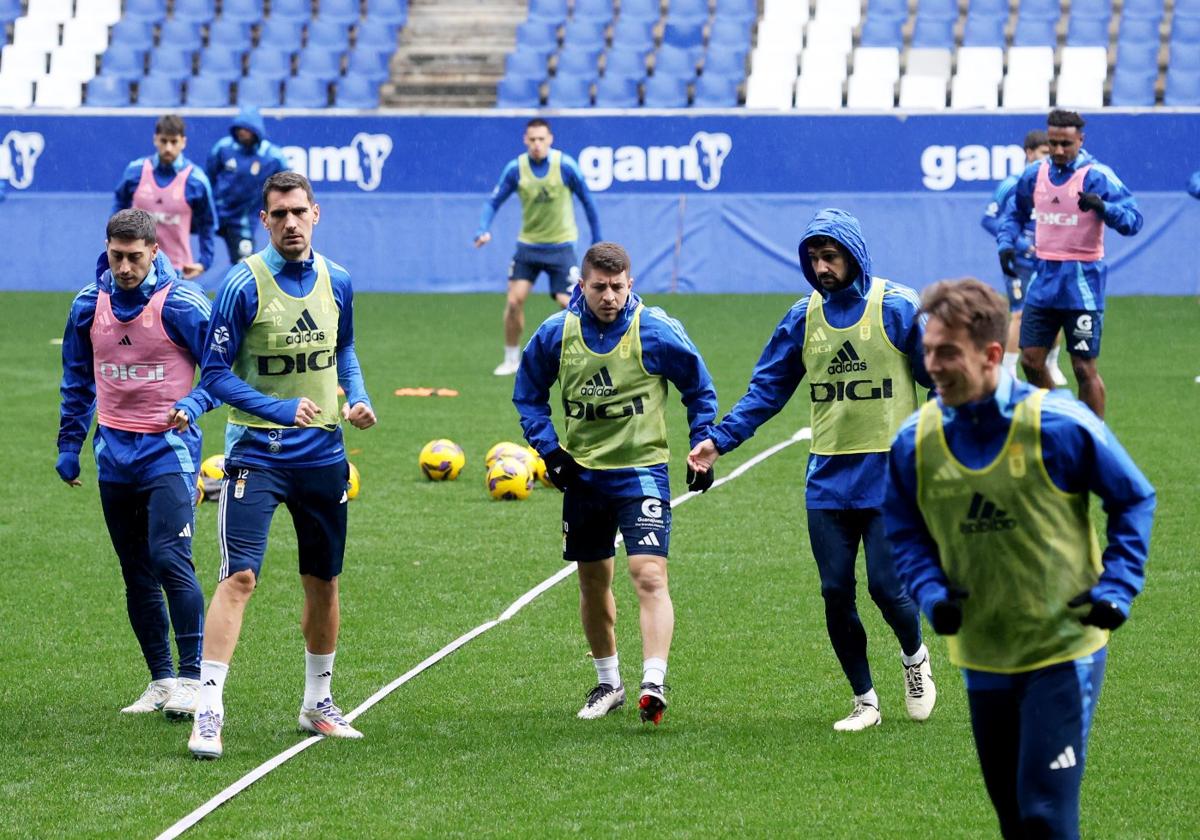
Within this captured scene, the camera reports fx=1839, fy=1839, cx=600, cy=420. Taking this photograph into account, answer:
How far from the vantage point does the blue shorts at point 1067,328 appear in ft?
42.5

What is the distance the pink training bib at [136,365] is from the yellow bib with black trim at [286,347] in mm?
484

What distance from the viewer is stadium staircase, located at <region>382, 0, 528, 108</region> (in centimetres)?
2878

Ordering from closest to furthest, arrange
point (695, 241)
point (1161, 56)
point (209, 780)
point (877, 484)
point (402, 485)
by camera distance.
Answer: point (209, 780) < point (877, 484) < point (402, 485) < point (695, 241) < point (1161, 56)

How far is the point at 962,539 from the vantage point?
4.62m

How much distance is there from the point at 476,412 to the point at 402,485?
288cm

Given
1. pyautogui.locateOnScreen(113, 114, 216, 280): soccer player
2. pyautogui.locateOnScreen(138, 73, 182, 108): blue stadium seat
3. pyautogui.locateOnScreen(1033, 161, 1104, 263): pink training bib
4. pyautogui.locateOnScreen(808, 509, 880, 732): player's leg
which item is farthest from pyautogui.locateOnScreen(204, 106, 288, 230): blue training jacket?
pyautogui.locateOnScreen(808, 509, 880, 732): player's leg

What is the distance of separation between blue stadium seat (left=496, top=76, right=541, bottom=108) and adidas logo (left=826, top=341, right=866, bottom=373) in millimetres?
21704

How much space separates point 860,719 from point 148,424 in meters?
2.99

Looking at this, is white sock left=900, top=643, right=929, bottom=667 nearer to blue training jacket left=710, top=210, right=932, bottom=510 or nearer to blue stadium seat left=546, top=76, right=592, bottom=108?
blue training jacket left=710, top=210, right=932, bottom=510

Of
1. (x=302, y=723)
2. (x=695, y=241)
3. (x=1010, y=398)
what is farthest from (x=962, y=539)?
(x=695, y=241)

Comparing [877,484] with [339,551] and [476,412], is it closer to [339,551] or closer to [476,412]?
[339,551]

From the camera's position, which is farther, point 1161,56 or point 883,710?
point 1161,56

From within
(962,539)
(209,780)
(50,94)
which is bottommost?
(209,780)

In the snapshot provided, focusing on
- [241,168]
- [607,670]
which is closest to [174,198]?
[241,168]
